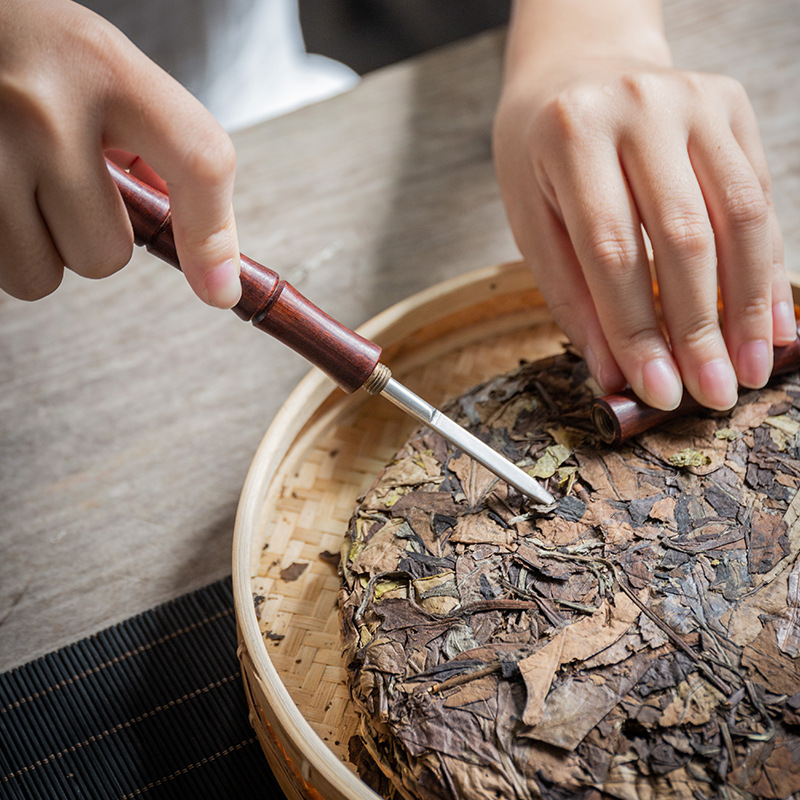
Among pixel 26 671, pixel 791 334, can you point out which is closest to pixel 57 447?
pixel 26 671

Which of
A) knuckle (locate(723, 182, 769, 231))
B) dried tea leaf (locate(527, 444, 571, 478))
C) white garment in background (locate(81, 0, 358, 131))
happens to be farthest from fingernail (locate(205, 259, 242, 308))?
white garment in background (locate(81, 0, 358, 131))

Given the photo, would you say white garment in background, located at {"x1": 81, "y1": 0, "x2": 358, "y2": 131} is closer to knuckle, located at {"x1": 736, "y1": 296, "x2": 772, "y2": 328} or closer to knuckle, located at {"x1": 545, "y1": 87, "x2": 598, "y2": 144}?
knuckle, located at {"x1": 545, "y1": 87, "x2": 598, "y2": 144}

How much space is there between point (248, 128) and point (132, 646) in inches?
51.3

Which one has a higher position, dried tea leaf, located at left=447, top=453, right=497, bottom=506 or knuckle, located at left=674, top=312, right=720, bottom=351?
knuckle, located at left=674, top=312, right=720, bottom=351

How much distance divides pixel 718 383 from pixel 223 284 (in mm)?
661

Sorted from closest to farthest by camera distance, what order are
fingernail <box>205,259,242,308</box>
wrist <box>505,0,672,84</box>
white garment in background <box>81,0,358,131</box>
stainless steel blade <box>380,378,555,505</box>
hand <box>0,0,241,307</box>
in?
hand <box>0,0,241,307</box> < fingernail <box>205,259,242,308</box> < stainless steel blade <box>380,378,555,505</box> < wrist <box>505,0,672,84</box> < white garment in background <box>81,0,358,131</box>

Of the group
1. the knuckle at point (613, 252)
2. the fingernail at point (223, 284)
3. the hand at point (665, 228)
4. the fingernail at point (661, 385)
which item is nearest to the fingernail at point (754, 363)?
the hand at point (665, 228)

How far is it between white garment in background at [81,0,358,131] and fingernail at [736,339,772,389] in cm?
199

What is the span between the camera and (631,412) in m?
0.97

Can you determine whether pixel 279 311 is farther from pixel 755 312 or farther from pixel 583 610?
pixel 755 312

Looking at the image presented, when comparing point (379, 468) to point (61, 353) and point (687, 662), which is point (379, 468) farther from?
point (61, 353)

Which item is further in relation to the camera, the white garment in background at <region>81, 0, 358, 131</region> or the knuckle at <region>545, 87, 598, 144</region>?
the white garment in background at <region>81, 0, 358, 131</region>

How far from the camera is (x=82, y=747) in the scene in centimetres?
100

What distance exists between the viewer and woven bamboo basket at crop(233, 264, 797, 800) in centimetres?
84
